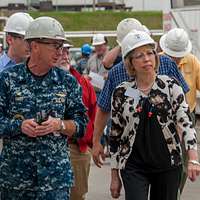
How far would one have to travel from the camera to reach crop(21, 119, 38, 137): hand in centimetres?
457

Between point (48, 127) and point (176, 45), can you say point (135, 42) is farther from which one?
point (176, 45)

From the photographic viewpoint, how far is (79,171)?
6.26 metres

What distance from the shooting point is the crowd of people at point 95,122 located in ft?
15.5

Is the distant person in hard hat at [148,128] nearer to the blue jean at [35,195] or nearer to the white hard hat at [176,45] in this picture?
the blue jean at [35,195]

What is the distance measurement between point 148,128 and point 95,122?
2.99 ft

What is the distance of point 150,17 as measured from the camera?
132 feet

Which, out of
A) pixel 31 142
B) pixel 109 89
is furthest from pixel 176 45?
pixel 31 142

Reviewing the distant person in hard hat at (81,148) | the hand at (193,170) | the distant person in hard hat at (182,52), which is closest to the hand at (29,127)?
the hand at (193,170)

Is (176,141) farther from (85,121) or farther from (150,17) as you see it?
(150,17)

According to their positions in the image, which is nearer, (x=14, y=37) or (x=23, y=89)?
(x=23, y=89)

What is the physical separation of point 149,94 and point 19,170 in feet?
3.52

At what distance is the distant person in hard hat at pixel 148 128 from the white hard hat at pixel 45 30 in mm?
603

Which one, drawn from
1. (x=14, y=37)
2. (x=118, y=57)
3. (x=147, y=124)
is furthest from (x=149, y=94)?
(x=118, y=57)

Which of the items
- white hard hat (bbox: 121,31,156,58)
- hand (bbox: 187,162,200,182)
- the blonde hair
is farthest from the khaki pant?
hand (bbox: 187,162,200,182)
